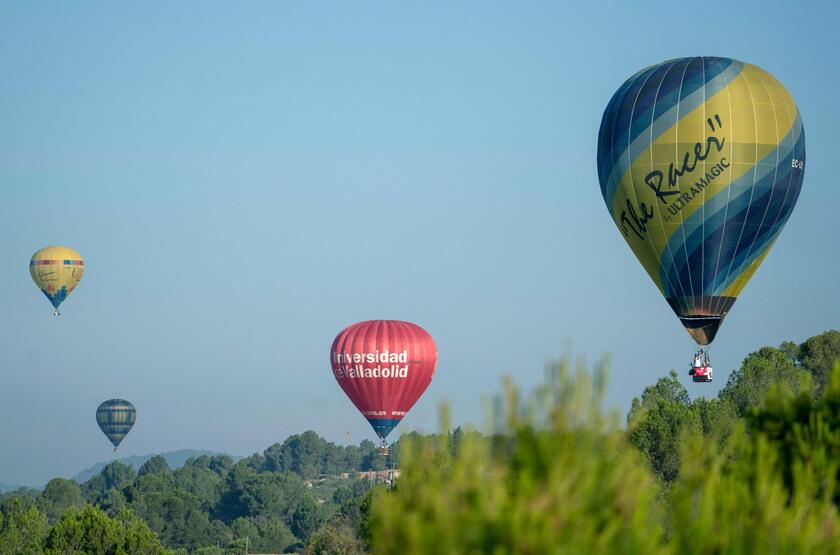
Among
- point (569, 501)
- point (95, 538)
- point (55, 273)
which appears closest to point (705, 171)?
point (95, 538)

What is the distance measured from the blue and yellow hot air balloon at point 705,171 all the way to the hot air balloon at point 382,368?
44.5 m

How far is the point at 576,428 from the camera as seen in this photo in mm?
21297

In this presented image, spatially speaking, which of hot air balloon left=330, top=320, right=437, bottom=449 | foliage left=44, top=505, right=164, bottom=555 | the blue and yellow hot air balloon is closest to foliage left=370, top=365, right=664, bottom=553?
the blue and yellow hot air balloon

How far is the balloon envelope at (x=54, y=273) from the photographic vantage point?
561ft

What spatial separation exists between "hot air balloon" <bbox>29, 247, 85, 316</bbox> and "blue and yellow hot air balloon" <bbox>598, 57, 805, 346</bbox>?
340ft

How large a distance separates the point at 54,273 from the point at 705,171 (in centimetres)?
10799

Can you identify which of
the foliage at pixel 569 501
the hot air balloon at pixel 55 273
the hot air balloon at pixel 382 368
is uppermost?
the hot air balloon at pixel 55 273

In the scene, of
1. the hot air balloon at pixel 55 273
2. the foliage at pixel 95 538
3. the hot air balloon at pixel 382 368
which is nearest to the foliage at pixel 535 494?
the foliage at pixel 95 538

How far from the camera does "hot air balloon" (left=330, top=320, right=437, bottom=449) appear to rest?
123 metres

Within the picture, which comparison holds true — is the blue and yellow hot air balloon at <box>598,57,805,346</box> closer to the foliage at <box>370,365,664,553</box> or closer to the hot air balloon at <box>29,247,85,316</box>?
the foliage at <box>370,365,664,553</box>

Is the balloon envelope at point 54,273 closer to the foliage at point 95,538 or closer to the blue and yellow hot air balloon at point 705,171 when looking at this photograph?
the foliage at point 95,538

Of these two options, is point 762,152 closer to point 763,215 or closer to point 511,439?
point 763,215

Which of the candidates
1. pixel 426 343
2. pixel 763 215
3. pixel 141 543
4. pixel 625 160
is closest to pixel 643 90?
pixel 625 160

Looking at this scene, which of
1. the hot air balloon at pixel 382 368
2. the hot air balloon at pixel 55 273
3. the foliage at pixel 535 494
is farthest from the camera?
the hot air balloon at pixel 55 273
